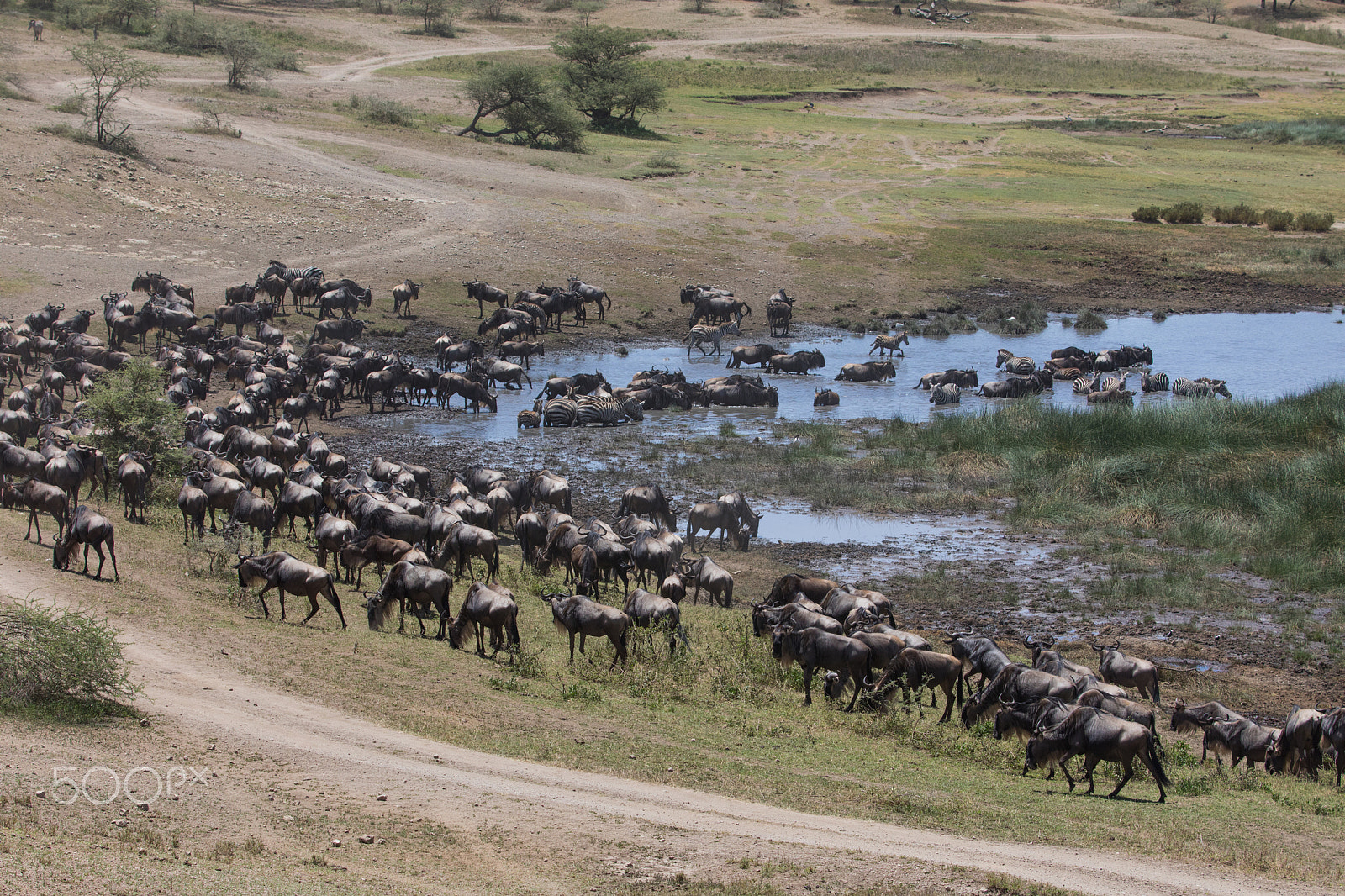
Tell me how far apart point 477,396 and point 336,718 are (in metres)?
19.3

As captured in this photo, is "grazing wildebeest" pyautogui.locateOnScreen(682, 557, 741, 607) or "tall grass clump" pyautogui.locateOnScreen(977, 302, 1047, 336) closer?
"grazing wildebeest" pyautogui.locateOnScreen(682, 557, 741, 607)

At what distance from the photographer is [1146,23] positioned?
447 feet

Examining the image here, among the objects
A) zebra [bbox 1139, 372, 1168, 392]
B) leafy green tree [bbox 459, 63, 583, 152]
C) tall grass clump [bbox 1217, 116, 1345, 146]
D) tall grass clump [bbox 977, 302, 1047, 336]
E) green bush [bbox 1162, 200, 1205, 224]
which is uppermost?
tall grass clump [bbox 1217, 116, 1345, 146]

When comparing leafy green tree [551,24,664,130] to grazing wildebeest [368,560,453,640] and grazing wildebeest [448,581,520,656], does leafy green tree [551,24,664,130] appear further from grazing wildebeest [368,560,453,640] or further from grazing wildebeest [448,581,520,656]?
grazing wildebeest [448,581,520,656]

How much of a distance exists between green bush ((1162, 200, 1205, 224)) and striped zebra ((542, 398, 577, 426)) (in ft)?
124

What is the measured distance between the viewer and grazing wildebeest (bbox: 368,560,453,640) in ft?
49.6

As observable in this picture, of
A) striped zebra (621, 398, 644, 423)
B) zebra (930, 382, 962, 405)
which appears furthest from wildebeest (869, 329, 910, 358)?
striped zebra (621, 398, 644, 423)

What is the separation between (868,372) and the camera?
34.9 meters

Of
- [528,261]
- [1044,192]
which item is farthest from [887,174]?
[528,261]

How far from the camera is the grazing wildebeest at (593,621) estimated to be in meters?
14.9

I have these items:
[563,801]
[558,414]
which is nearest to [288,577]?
[563,801]

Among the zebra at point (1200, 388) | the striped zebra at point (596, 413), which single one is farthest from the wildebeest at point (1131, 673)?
the zebra at point (1200, 388)

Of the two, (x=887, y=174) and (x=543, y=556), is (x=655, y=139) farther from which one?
(x=543, y=556)

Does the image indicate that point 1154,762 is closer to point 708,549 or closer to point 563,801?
point 563,801
